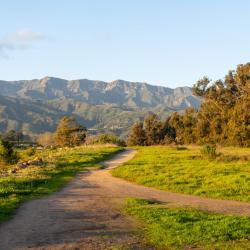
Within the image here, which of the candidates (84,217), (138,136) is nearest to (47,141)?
(138,136)

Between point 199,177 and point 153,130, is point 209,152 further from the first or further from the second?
point 153,130

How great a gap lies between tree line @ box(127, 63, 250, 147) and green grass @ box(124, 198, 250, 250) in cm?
5414

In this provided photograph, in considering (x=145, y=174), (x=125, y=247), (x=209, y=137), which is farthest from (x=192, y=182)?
(x=209, y=137)

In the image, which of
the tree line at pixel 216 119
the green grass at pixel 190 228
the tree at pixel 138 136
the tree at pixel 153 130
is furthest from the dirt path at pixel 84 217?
the tree at pixel 138 136

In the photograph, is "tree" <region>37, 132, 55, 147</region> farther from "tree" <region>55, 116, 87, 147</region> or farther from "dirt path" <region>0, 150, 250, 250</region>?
"dirt path" <region>0, 150, 250, 250</region>

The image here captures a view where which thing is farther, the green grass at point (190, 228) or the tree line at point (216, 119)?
the tree line at point (216, 119)

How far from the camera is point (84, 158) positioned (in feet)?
123

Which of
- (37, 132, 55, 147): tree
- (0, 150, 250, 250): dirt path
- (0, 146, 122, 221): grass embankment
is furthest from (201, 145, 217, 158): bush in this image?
(37, 132, 55, 147): tree

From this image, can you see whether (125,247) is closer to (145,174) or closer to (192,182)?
(192,182)

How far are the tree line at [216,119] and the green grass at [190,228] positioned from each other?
178ft

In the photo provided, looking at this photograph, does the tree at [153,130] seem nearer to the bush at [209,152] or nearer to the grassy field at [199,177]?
the bush at [209,152]

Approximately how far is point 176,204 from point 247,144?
52000 millimetres

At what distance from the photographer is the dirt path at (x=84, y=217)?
11.4 meters

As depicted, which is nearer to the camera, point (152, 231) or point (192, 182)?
point (152, 231)
